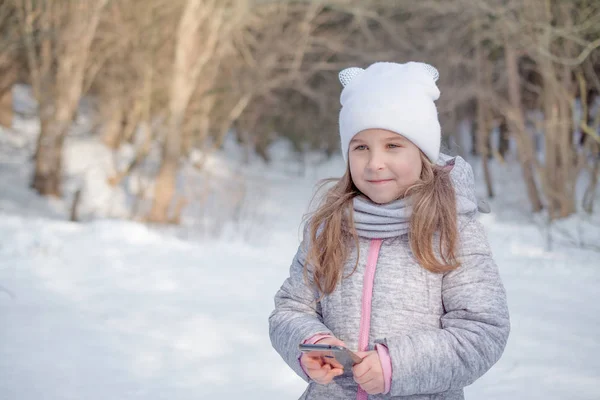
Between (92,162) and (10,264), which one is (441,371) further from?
(92,162)

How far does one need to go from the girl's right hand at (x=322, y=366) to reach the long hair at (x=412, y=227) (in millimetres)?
174

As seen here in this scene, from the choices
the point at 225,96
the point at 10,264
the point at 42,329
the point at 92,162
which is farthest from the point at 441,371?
the point at 92,162

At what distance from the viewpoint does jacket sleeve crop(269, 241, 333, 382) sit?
1776 mm

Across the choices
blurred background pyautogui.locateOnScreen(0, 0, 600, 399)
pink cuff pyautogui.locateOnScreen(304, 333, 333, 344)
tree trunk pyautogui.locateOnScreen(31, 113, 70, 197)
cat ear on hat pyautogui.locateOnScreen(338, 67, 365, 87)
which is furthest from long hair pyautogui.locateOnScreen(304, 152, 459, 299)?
tree trunk pyautogui.locateOnScreen(31, 113, 70, 197)

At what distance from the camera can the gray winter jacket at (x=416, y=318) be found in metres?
1.66

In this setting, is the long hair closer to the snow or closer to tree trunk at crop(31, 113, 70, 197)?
the snow

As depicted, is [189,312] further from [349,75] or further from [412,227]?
[412,227]

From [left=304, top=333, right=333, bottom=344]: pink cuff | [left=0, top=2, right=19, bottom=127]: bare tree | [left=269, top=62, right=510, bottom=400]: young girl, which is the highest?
[left=0, top=2, right=19, bottom=127]: bare tree

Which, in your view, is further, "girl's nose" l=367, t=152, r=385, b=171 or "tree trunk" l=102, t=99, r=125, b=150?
"tree trunk" l=102, t=99, r=125, b=150

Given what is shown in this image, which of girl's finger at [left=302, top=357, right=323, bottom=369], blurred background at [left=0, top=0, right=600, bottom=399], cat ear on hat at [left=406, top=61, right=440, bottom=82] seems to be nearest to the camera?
girl's finger at [left=302, top=357, right=323, bottom=369]

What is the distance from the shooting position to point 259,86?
14883 millimetres

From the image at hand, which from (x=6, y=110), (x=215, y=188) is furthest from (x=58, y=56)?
(x=6, y=110)

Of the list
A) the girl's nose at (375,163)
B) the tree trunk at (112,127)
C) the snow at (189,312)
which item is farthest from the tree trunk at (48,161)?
the girl's nose at (375,163)

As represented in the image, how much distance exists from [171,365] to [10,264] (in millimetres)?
3341
